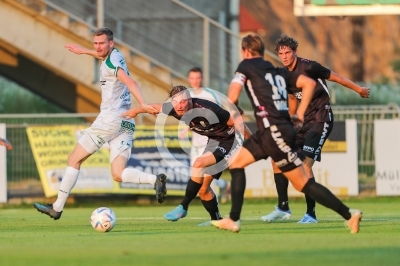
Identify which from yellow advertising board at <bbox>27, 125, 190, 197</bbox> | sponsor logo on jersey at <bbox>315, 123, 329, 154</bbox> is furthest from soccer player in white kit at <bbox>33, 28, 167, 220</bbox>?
yellow advertising board at <bbox>27, 125, 190, 197</bbox>

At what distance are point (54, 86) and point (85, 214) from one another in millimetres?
7630

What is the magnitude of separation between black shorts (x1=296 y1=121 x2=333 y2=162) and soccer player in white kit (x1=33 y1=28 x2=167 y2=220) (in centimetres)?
194

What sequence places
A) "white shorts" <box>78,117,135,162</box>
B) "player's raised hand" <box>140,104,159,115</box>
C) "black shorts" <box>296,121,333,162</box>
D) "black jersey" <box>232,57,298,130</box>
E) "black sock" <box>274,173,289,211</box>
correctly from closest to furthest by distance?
1. "black jersey" <box>232,57,298,130</box>
2. "player's raised hand" <box>140,104,159,115</box>
3. "white shorts" <box>78,117,135,162</box>
4. "black shorts" <box>296,121,333,162</box>
5. "black sock" <box>274,173,289,211</box>

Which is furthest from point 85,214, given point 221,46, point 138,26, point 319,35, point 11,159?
point 319,35

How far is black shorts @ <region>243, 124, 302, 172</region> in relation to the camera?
33.9ft

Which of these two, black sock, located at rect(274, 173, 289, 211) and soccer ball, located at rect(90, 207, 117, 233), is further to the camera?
black sock, located at rect(274, 173, 289, 211)

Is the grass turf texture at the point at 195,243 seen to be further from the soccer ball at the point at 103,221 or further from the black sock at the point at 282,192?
the black sock at the point at 282,192

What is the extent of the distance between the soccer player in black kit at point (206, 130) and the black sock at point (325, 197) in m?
1.36

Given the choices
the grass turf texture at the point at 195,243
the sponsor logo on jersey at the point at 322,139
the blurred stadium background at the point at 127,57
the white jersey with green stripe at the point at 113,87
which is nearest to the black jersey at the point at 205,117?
the white jersey with green stripe at the point at 113,87

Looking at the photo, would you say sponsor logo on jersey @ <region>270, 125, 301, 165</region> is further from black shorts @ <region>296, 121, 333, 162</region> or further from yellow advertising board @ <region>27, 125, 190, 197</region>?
yellow advertising board @ <region>27, 125, 190, 197</region>

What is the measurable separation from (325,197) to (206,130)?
2284 mm

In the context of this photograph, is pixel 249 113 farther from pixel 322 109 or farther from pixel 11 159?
pixel 322 109

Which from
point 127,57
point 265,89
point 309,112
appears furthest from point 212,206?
point 127,57

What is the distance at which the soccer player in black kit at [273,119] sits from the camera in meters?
10.3
